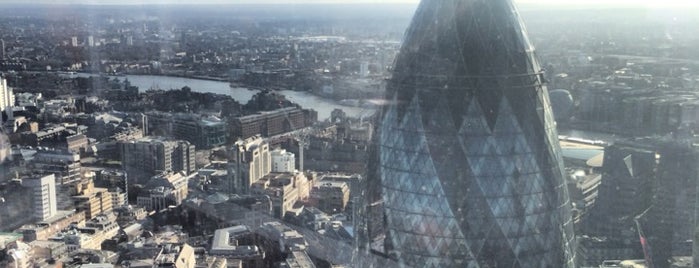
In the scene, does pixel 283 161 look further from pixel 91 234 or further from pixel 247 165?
pixel 91 234

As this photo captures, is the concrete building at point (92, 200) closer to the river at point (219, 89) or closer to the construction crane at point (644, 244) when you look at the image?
the river at point (219, 89)

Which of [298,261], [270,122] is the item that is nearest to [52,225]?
[298,261]

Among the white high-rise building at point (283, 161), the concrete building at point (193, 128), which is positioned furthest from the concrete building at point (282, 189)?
the concrete building at point (193, 128)

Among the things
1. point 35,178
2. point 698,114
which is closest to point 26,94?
point 35,178

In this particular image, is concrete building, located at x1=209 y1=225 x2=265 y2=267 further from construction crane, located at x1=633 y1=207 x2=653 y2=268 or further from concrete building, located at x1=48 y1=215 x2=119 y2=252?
construction crane, located at x1=633 y1=207 x2=653 y2=268

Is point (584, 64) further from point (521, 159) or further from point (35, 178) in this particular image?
point (521, 159)

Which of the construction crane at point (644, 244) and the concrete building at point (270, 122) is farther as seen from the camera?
the concrete building at point (270, 122)
